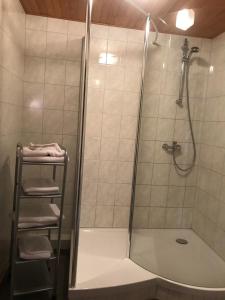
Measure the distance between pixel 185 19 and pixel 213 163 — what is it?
48.5 inches

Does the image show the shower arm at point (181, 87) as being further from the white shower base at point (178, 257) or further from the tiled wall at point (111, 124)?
the white shower base at point (178, 257)

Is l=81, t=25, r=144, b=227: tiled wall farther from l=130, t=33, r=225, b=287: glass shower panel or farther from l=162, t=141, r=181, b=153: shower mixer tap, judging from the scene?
l=162, t=141, r=181, b=153: shower mixer tap

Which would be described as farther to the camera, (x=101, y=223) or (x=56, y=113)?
(x=101, y=223)

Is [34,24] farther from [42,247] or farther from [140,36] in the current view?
[42,247]

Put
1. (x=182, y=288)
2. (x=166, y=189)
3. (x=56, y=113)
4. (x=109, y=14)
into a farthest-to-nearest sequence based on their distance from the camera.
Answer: (x=166, y=189) → (x=56, y=113) → (x=109, y=14) → (x=182, y=288)

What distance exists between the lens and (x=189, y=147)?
2346mm

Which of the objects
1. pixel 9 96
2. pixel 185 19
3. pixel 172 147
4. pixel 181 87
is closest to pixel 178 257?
pixel 172 147

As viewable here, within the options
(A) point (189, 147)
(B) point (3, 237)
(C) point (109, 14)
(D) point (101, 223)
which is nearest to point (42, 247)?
(B) point (3, 237)

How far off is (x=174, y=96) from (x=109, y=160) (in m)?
0.85

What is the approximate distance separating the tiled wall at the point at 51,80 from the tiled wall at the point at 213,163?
3.94 ft

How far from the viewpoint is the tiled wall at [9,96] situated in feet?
5.31

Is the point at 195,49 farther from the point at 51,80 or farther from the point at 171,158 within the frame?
the point at 51,80

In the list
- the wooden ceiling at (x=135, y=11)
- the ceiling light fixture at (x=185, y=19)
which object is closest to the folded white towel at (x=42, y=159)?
the wooden ceiling at (x=135, y=11)

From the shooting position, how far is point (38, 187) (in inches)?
64.9
